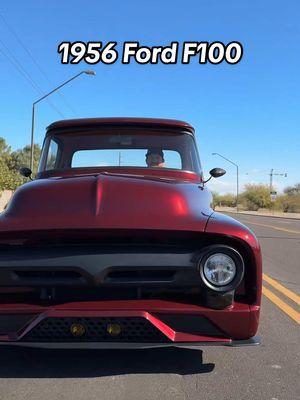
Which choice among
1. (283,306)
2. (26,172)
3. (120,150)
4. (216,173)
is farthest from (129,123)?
(283,306)

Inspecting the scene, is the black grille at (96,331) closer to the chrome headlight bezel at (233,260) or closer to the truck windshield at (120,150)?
the chrome headlight bezel at (233,260)

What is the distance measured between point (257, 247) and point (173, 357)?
52.7 inches

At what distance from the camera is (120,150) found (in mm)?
5367

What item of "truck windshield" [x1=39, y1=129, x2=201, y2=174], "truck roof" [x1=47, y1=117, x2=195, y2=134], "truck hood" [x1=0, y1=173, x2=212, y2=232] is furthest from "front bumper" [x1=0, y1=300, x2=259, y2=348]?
"truck roof" [x1=47, y1=117, x2=195, y2=134]

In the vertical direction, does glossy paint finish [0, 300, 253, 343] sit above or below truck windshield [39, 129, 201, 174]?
below

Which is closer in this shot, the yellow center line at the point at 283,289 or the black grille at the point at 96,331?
the black grille at the point at 96,331

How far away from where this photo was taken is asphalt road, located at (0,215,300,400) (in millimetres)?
3484

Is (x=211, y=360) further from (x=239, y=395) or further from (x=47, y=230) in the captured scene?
(x=47, y=230)

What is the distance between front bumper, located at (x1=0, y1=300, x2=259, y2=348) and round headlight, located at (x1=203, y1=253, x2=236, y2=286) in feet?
0.62

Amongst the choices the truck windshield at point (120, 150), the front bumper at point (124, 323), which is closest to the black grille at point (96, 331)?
the front bumper at point (124, 323)

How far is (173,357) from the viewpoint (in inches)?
165

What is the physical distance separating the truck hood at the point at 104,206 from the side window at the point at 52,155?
47.6 inches

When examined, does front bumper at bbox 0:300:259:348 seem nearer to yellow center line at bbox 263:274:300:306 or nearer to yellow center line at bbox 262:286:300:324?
yellow center line at bbox 262:286:300:324

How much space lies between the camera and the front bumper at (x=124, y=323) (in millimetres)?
3273
